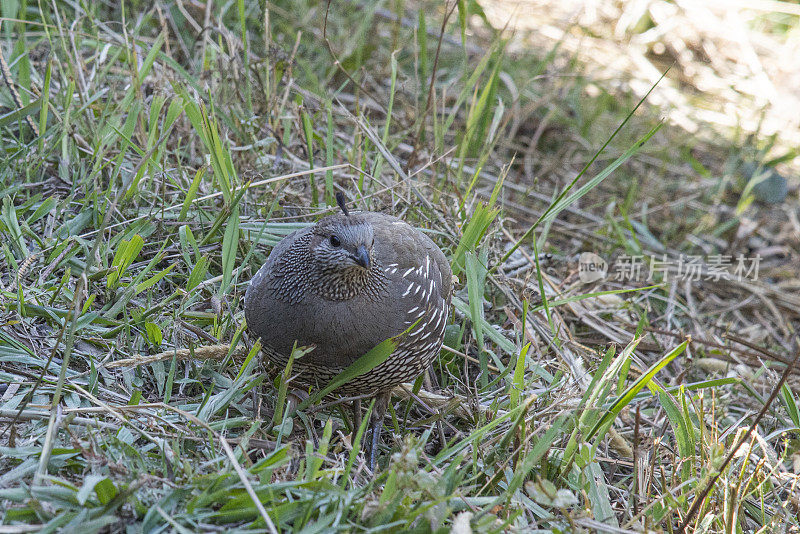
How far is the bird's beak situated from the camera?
8.55ft

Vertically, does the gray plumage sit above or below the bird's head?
below

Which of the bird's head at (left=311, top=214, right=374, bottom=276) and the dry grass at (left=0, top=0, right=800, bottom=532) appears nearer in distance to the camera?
the dry grass at (left=0, top=0, right=800, bottom=532)

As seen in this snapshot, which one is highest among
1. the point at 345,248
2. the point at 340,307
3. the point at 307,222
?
the point at 345,248

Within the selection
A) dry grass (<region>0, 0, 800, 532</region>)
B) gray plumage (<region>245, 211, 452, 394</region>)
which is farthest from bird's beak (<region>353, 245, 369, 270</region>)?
dry grass (<region>0, 0, 800, 532</region>)

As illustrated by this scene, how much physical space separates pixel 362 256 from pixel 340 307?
212 mm

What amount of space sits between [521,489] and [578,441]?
0.88ft

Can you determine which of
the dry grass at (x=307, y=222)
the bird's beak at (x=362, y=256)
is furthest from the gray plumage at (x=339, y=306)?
the dry grass at (x=307, y=222)

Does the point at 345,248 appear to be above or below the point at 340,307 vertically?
above

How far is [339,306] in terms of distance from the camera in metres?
2.70

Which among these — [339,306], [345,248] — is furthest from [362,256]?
[339,306]

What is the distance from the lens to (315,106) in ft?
15.7

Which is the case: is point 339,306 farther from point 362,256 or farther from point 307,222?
point 307,222

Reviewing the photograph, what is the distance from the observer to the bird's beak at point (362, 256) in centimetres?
261

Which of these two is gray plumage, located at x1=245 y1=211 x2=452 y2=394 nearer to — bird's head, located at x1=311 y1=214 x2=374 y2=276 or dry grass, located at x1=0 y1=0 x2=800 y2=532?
bird's head, located at x1=311 y1=214 x2=374 y2=276
